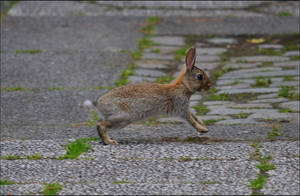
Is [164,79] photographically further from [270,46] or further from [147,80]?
[270,46]

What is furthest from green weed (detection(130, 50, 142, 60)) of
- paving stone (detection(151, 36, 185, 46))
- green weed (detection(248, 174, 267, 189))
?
green weed (detection(248, 174, 267, 189))

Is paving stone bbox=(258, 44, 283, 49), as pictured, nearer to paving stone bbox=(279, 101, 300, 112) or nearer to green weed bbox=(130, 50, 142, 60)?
green weed bbox=(130, 50, 142, 60)

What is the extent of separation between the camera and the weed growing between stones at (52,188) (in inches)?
155

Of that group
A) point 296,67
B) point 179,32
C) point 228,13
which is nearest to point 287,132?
point 296,67

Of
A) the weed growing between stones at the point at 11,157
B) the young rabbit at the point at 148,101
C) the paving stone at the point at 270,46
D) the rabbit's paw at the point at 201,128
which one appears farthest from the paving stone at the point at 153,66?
the weed growing between stones at the point at 11,157

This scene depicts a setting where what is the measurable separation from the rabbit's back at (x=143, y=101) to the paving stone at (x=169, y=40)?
4.12 meters

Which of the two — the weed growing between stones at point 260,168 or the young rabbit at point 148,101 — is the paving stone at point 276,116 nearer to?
the young rabbit at point 148,101

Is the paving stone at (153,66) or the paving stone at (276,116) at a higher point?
the paving stone at (276,116)

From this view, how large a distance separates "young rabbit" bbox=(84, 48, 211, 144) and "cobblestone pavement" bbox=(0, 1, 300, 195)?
195 millimetres

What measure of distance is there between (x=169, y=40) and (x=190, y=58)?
437 centimetres

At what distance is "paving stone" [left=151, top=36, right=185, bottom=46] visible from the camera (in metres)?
9.89

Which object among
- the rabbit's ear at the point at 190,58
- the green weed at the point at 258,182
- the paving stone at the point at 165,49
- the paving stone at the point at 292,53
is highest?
the rabbit's ear at the point at 190,58

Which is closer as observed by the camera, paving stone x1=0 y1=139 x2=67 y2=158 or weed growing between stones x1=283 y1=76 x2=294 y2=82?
paving stone x1=0 y1=139 x2=67 y2=158

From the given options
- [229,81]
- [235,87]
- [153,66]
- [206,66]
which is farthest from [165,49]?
[235,87]
